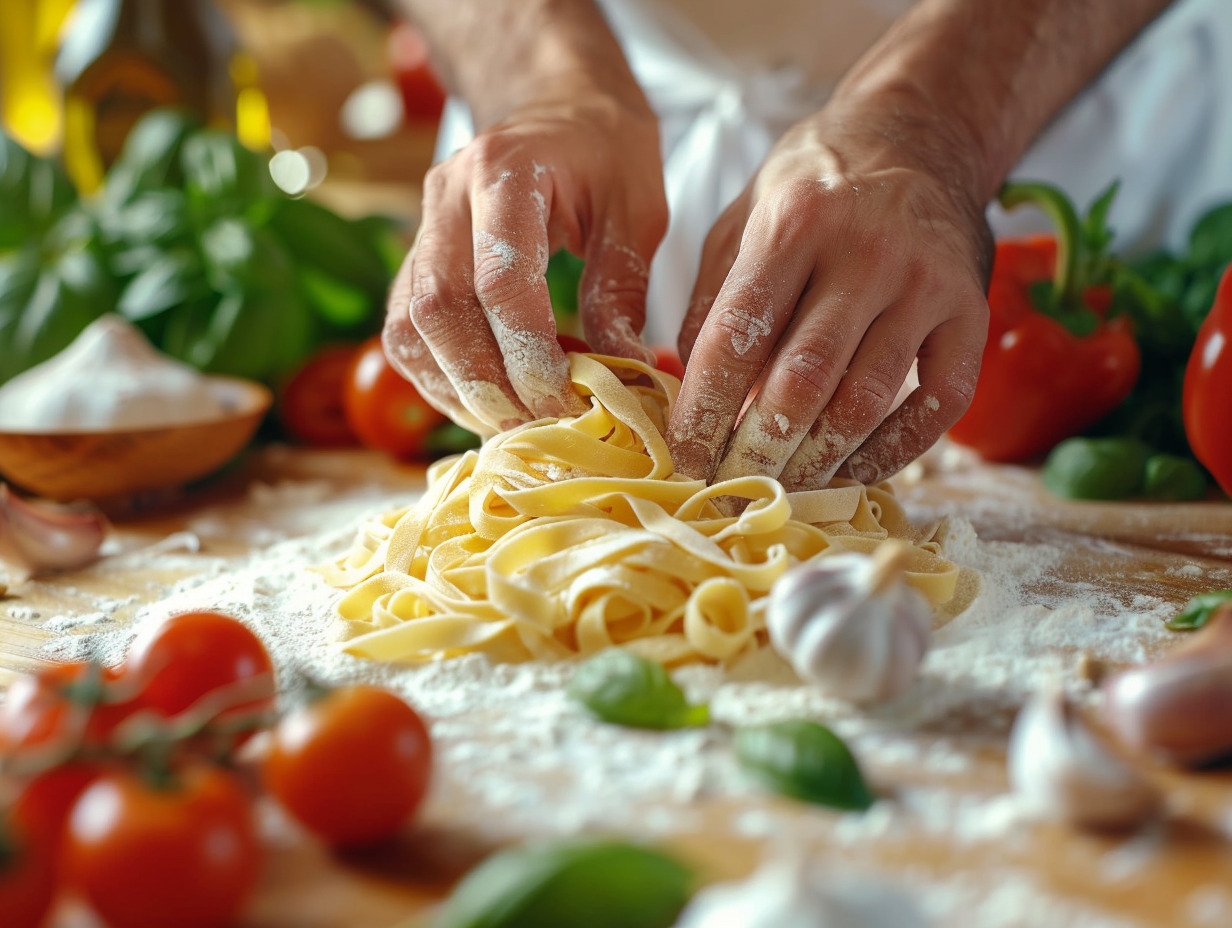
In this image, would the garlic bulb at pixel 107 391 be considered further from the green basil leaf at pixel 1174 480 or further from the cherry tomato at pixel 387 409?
the green basil leaf at pixel 1174 480

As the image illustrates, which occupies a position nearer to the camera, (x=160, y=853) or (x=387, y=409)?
(x=160, y=853)

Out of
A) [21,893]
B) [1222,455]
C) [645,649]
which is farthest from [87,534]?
[1222,455]

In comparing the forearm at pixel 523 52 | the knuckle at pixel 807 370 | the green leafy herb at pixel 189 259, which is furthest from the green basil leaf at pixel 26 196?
the knuckle at pixel 807 370

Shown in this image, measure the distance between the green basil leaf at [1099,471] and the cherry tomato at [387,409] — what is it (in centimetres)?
141

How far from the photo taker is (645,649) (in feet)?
4.94

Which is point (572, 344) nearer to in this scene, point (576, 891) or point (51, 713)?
point (51, 713)

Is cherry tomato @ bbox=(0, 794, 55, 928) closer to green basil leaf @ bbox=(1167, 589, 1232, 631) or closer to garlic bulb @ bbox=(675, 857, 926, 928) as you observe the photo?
garlic bulb @ bbox=(675, 857, 926, 928)

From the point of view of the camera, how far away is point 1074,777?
3.46 ft

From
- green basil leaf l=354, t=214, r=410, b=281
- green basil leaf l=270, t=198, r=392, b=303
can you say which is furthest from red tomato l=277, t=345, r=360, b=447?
green basil leaf l=354, t=214, r=410, b=281

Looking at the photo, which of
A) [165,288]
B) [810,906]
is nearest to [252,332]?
[165,288]

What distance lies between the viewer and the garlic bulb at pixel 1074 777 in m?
1.05

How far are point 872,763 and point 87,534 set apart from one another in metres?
1.48

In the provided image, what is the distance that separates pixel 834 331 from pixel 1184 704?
0.69m

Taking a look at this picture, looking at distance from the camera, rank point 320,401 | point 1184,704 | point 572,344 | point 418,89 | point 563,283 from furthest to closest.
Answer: point 418,89 → point 563,283 → point 320,401 → point 572,344 → point 1184,704
